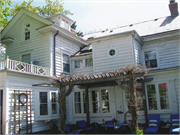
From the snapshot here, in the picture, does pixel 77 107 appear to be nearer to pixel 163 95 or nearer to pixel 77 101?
pixel 77 101

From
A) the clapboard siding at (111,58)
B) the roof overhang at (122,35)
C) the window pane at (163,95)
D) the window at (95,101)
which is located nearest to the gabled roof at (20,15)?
the roof overhang at (122,35)

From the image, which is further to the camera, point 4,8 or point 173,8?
point 4,8

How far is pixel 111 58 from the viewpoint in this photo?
485 inches

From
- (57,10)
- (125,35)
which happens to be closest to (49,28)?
(125,35)

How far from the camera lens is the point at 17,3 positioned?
81.5 feet

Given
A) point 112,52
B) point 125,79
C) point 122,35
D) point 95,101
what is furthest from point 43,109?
point 122,35

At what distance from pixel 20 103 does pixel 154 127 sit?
7.47 meters

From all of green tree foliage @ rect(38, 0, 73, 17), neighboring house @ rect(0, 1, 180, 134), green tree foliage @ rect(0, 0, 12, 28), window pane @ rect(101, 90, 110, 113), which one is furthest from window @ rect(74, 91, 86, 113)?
green tree foliage @ rect(38, 0, 73, 17)

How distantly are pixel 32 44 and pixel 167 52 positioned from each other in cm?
995

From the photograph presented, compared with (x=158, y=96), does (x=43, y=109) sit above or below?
below

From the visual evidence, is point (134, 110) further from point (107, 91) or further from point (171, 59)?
point (171, 59)

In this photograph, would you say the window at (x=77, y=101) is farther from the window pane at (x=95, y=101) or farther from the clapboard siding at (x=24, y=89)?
the clapboard siding at (x=24, y=89)

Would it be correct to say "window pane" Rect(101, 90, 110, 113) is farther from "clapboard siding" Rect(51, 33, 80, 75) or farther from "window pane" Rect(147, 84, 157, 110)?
"clapboard siding" Rect(51, 33, 80, 75)

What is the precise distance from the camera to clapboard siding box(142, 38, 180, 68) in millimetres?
12188
